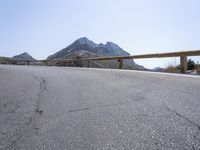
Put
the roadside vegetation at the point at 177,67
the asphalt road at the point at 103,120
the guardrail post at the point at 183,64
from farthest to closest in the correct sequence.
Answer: the roadside vegetation at the point at 177,67, the guardrail post at the point at 183,64, the asphalt road at the point at 103,120

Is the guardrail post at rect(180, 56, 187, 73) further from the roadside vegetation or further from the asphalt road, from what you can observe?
the asphalt road

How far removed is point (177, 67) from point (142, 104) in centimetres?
1135

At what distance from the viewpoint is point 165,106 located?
6.55 m

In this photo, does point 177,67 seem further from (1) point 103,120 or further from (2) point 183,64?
(1) point 103,120

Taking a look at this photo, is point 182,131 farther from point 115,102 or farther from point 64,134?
point 115,102

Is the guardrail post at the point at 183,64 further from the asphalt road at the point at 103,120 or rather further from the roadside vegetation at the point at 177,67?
the asphalt road at the point at 103,120

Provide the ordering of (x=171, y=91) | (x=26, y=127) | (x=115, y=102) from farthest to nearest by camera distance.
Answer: (x=171, y=91), (x=115, y=102), (x=26, y=127)

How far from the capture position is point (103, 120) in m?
5.67

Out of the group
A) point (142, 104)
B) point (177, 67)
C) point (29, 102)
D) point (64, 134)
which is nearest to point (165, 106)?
point (142, 104)

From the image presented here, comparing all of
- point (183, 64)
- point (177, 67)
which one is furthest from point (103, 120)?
point (177, 67)

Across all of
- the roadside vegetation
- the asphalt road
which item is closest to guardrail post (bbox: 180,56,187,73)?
the roadside vegetation

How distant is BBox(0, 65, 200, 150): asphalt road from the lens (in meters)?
4.50

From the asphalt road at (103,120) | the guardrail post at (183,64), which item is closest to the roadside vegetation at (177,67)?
the guardrail post at (183,64)

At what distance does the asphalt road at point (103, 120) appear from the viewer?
4504 millimetres
